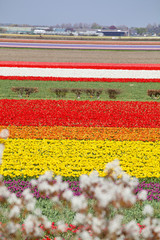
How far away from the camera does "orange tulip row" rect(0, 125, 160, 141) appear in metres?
9.43

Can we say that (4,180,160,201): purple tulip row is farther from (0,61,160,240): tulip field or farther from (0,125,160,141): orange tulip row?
(0,125,160,141): orange tulip row

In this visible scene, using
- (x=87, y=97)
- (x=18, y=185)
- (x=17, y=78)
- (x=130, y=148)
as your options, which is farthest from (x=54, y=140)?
(x=17, y=78)

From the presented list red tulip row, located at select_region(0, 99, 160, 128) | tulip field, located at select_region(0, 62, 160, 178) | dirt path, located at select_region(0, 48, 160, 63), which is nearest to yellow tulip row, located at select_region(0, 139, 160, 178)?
tulip field, located at select_region(0, 62, 160, 178)

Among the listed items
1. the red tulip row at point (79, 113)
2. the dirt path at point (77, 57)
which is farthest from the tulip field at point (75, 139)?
the dirt path at point (77, 57)

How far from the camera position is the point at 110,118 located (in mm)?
11148

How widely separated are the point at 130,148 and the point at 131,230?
6.58 metres

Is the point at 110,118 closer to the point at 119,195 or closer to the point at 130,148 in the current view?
the point at 130,148

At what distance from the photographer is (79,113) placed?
1157 centimetres

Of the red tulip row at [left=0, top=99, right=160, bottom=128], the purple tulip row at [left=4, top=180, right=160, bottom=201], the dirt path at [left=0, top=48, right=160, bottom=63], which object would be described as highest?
the dirt path at [left=0, top=48, right=160, bottom=63]

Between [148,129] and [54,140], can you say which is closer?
[54,140]

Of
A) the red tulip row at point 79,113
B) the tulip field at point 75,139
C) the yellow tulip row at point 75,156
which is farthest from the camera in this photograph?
the red tulip row at point 79,113

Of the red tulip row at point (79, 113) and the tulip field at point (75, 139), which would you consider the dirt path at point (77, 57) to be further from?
the red tulip row at point (79, 113)

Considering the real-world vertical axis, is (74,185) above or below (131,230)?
below

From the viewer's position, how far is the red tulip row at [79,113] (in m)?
10.7
